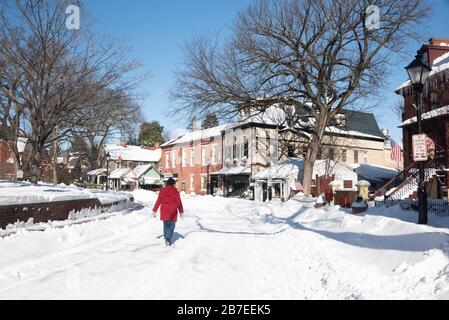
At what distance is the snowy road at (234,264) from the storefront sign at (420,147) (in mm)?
1757

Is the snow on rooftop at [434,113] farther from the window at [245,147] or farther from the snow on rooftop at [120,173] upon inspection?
the snow on rooftop at [120,173]

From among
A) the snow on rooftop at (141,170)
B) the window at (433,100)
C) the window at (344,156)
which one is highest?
the window at (433,100)

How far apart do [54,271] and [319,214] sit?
12.1 m

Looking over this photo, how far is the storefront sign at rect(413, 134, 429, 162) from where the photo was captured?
33.5 feet

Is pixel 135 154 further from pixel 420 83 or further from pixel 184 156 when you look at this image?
pixel 420 83

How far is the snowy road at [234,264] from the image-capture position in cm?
622

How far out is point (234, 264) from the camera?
8734 millimetres

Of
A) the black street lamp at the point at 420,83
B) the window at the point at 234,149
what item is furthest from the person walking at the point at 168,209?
the window at the point at 234,149

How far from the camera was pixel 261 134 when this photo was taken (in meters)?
42.7

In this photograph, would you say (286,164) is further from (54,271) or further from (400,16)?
(54,271)

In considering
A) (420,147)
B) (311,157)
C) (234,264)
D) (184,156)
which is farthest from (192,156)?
(234,264)

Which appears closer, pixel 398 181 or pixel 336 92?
pixel 398 181
